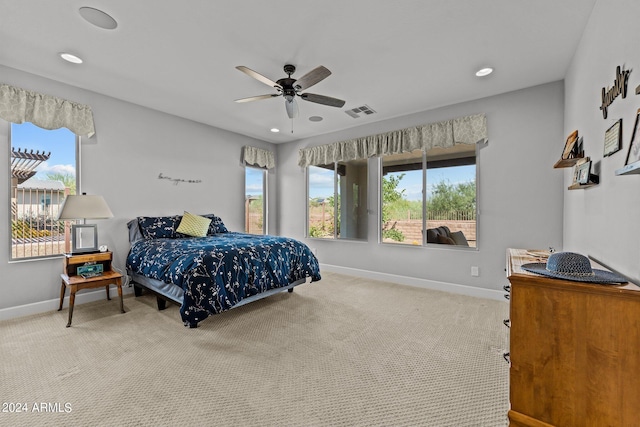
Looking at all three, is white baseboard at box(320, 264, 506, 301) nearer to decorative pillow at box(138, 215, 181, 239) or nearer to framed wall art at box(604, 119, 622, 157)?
framed wall art at box(604, 119, 622, 157)

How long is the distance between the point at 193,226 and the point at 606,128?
4408 mm

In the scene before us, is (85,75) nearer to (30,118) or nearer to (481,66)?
(30,118)

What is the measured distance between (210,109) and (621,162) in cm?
437

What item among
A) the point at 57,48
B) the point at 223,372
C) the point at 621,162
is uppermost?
the point at 57,48

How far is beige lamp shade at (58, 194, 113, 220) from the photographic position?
9.48 feet

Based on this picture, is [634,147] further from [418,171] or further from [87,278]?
[87,278]

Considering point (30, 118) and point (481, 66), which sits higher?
point (481, 66)

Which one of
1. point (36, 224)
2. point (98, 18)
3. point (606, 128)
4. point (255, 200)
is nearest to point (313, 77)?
point (98, 18)

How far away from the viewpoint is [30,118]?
3.09m

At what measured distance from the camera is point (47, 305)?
3195 mm

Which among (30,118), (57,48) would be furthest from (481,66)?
(30,118)

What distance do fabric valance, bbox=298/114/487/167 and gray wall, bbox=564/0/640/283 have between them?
1.16 m

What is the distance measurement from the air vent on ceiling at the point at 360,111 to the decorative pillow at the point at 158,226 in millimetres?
3063

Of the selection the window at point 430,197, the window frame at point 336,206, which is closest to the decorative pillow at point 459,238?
the window at point 430,197
